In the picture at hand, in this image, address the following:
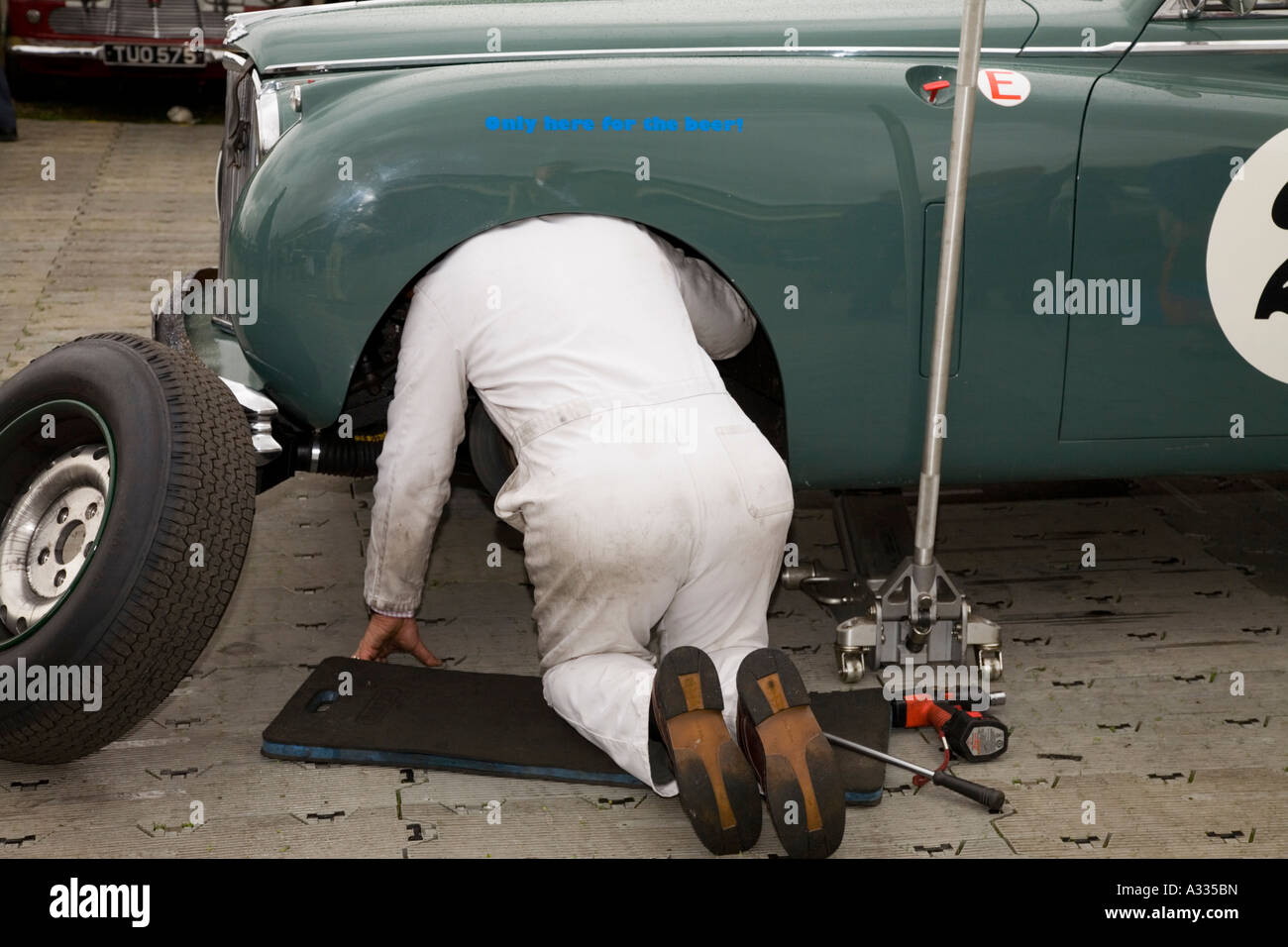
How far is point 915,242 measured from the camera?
277 centimetres

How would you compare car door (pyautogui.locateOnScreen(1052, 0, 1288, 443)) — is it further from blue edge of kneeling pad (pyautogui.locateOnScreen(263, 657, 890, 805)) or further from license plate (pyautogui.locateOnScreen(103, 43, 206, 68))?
license plate (pyautogui.locateOnScreen(103, 43, 206, 68))

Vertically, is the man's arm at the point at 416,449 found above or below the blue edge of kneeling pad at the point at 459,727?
above

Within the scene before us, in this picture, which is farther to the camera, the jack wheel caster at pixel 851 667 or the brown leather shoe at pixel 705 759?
the jack wheel caster at pixel 851 667

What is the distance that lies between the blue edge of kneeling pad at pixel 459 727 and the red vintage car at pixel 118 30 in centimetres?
596

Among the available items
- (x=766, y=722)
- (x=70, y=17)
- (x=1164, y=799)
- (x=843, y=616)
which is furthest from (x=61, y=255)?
(x=1164, y=799)

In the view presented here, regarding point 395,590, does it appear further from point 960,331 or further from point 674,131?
point 960,331

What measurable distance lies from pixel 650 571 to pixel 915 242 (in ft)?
2.82

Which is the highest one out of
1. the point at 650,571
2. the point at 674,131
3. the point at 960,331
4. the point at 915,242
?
the point at 674,131

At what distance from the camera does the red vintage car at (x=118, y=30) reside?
7.88 metres

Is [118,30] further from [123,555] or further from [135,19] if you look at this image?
[123,555]

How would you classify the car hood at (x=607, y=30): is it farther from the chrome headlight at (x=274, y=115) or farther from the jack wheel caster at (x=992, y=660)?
the jack wheel caster at (x=992, y=660)

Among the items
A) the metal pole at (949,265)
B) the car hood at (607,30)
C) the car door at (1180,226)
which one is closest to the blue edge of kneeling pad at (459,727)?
the metal pole at (949,265)

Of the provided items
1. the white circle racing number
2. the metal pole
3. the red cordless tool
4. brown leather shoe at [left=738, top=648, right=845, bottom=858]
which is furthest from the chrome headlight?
the white circle racing number
